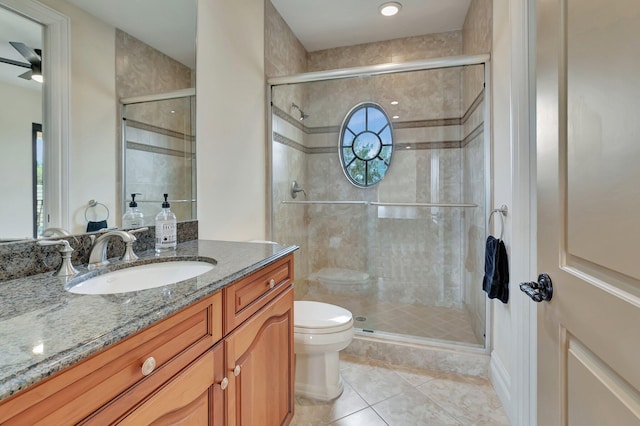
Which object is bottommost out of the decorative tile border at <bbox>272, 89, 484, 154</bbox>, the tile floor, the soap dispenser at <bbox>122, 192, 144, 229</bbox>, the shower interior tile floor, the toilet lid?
the tile floor

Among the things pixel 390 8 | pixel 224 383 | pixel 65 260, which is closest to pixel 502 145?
pixel 390 8

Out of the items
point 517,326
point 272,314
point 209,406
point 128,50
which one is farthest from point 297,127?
point 209,406

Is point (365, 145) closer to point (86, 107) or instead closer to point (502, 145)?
point (502, 145)

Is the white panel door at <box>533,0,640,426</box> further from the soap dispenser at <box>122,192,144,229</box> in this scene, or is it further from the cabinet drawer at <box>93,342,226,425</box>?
the soap dispenser at <box>122,192,144,229</box>

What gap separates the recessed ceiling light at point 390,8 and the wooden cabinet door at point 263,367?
90.8 inches

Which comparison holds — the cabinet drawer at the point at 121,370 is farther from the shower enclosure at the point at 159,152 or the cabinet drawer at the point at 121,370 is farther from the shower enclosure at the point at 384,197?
the shower enclosure at the point at 384,197

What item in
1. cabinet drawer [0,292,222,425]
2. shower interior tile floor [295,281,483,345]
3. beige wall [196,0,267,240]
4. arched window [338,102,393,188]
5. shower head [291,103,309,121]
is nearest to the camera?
cabinet drawer [0,292,222,425]

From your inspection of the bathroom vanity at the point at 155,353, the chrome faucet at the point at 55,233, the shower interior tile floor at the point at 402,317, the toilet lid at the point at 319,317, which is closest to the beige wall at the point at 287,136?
the shower interior tile floor at the point at 402,317

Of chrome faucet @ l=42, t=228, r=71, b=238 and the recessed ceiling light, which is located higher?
the recessed ceiling light

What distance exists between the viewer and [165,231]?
1.29 metres

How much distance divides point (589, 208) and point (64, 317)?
112 cm

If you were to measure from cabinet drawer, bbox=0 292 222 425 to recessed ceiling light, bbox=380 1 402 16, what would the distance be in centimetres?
252

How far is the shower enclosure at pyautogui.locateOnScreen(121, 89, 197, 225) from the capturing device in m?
1.23

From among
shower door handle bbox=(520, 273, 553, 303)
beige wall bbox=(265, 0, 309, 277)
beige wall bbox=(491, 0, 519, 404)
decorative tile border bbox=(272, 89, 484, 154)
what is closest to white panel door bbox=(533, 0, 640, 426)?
shower door handle bbox=(520, 273, 553, 303)
